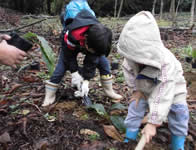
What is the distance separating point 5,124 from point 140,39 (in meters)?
1.50

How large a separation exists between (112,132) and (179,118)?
0.61 m

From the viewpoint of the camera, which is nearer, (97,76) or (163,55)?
(163,55)

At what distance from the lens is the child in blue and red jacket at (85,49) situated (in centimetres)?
196

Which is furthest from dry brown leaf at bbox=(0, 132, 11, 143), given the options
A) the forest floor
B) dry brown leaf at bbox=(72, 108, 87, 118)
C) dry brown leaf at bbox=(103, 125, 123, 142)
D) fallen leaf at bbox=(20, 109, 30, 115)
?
dry brown leaf at bbox=(103, 125, 123, 142)

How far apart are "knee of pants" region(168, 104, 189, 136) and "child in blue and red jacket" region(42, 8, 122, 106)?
808mm

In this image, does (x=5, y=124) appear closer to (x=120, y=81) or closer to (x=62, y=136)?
(x=62, y=136)

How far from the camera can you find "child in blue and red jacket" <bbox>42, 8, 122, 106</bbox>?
1.96 metres

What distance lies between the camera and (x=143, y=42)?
1.37 metres

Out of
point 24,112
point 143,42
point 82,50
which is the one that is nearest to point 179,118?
point 143,42

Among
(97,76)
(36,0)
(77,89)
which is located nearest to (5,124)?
(77,89)

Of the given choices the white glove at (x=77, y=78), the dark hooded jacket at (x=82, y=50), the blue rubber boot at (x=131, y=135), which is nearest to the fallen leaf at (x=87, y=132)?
the blue rubber boot at (x=131, y=135)

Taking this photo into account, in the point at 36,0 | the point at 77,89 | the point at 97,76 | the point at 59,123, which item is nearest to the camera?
the point at 59,123

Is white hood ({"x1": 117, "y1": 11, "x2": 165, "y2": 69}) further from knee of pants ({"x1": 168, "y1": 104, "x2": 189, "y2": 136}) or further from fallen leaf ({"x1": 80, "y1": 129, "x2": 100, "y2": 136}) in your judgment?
fallen leaf ({"x1": 80, "y1": 129, "x2": 100, "y2": 136})

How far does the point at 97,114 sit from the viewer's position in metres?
2.31
